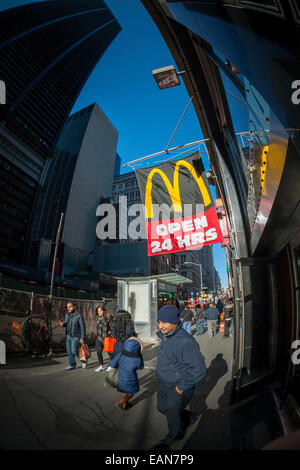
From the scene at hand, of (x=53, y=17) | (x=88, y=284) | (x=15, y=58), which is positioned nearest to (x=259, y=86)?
(x=88, y=284)

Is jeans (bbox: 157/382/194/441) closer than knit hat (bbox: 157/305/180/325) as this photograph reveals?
Yes

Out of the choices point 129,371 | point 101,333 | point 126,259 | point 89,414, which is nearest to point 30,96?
point 126,259

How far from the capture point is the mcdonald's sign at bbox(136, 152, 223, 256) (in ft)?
15.8

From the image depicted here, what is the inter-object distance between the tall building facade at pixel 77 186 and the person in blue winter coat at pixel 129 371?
55102 mm

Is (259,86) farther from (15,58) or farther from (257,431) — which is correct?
(15,58)

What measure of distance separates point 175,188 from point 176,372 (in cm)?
382

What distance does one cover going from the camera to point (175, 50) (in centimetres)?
345

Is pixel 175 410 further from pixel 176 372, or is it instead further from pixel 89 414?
pixel 89 414

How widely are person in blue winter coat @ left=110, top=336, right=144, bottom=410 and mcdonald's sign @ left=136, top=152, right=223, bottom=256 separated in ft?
7.16

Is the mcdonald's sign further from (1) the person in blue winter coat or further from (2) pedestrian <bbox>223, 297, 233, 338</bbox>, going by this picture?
Answer: (2) pedestrian <bbox>223, 297, 233, 338</bbox>

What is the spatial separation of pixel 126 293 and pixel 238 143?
9967mm

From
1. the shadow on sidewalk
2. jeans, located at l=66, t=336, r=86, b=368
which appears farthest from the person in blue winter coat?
jeans, located at l=66, t=336, r=86, b=368
